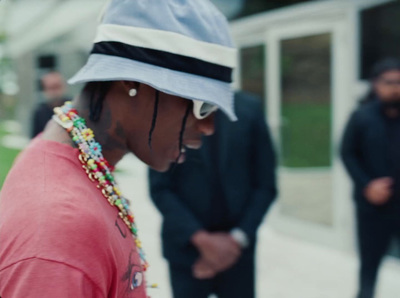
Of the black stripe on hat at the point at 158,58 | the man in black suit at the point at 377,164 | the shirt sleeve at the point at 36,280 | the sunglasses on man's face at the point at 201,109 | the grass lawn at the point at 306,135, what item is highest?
the black stripe on hat at the point at 158,58

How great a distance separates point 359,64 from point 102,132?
420cm

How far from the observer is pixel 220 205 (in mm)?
2234

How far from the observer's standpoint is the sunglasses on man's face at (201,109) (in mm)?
1020

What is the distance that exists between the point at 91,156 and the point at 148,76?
7.3 inches

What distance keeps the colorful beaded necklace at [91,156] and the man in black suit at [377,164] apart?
8.40ft

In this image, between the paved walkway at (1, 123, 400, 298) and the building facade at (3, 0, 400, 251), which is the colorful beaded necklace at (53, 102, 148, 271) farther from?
the building facade at (3, 0, 400, 251)

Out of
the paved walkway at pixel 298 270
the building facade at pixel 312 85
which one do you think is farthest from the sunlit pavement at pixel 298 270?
the building facade at pixel 312 85

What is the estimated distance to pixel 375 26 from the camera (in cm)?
455

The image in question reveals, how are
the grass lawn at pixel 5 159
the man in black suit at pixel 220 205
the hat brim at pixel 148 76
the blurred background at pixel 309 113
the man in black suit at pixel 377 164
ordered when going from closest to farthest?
1. the grass lawn at pixel 5 159
2. the hat brim at pixel 148 76
3. the man in black suit at pixel 220 205
4. the man in black suit at pixel 377 164
5. the blurred background at pixel 309 113

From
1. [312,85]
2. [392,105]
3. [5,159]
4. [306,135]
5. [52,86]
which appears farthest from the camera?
[306,135]

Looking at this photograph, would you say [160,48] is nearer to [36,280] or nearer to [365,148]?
[36,280]

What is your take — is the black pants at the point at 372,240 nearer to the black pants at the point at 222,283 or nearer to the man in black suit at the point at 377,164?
the man in black suit at the point at 377,164

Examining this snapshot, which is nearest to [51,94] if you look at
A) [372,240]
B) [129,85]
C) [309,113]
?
[309,113]

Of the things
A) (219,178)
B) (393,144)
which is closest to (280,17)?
(393,144)
